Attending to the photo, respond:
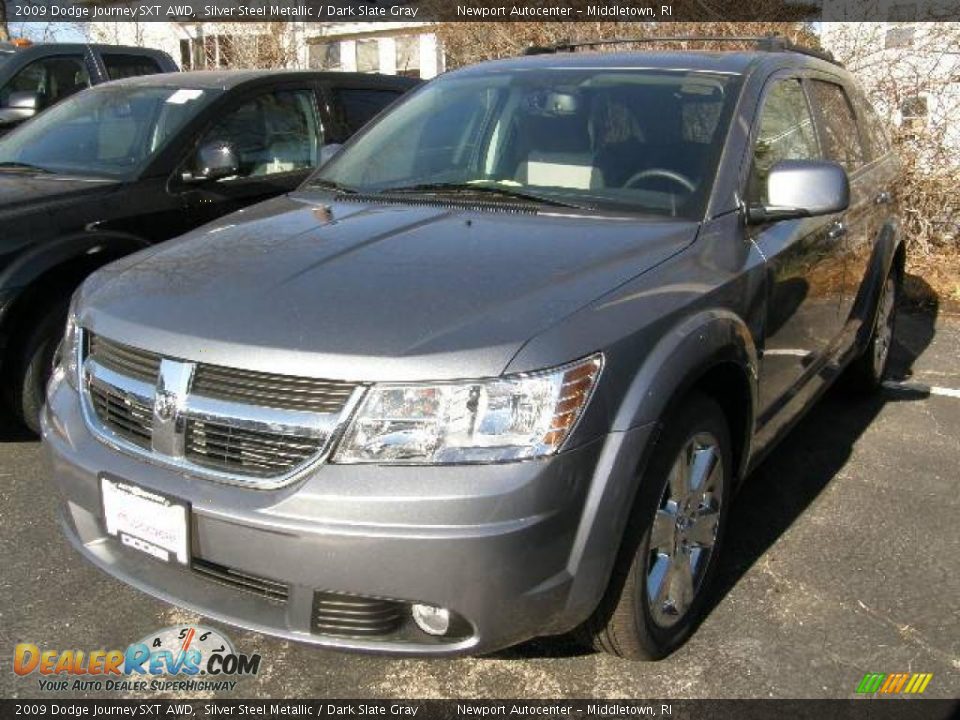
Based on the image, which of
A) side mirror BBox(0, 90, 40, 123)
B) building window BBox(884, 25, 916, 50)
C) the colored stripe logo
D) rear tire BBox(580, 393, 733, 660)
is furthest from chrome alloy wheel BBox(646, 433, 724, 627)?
building window BBox(884, 25, 916, 50)

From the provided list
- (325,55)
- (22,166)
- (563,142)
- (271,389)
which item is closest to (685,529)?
(271,389)

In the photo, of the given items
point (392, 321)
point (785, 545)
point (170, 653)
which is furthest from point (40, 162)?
point (785, 545)

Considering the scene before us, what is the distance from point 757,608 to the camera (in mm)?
3016

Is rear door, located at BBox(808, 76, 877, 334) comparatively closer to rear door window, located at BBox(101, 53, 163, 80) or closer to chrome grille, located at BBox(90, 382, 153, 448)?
chrome grille, located at BBox(90, 382, 153, 448)

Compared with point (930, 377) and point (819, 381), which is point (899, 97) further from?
point (819, 381)

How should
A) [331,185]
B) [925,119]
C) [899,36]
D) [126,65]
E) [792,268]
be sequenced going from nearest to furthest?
[792,268], [331,185], [925,119], [899,36], [126,65]

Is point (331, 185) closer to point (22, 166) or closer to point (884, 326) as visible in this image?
point (22, 166)

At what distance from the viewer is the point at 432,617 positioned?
2219mm

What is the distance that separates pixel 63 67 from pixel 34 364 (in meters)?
5.00

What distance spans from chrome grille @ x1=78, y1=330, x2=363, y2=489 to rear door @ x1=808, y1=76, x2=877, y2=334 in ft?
8.75

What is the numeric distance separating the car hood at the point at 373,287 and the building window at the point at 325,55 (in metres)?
15.5

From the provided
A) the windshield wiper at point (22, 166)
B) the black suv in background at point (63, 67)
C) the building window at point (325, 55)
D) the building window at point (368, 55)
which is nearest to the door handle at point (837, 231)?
the windshield wiper at point (22, 166)

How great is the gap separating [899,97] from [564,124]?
584cm

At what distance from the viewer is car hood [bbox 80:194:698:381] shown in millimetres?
2133
